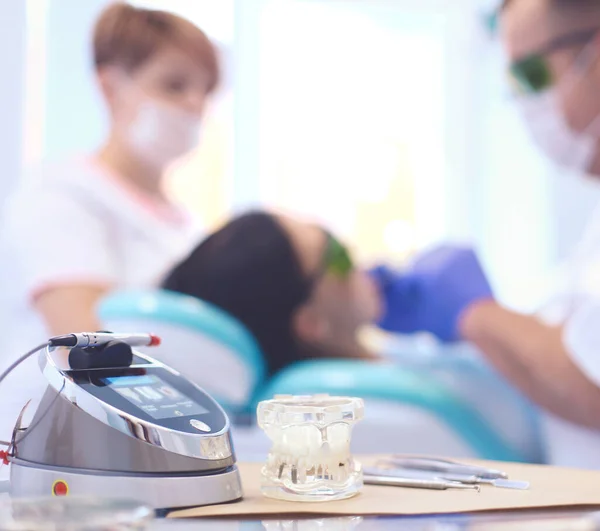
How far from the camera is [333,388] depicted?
4.05 ft

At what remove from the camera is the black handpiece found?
47cm

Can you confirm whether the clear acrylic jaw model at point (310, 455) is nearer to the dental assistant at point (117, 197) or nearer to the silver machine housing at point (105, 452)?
the silver machine housing at point (105, 452)

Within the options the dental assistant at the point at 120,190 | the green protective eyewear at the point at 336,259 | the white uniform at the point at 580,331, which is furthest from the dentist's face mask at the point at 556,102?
the dental assistant at the point at 120,190

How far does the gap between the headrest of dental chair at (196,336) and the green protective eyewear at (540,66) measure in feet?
2.78

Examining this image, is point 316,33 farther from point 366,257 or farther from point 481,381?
point 481,381

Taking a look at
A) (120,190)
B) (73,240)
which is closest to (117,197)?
(120,190)

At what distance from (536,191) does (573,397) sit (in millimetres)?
1360

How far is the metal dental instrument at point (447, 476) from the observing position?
1.72 ft

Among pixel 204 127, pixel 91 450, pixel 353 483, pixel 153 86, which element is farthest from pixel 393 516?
pixel 204 127

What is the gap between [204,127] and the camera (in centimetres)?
192

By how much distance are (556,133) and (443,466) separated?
3.99ft

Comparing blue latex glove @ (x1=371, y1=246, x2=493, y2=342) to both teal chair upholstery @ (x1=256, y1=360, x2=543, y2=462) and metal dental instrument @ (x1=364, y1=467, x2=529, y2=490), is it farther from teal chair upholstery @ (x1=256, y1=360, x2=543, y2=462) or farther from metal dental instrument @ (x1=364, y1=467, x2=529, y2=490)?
metal dental instrument @ (x1=364, y1=467, x2=529, y2=490)

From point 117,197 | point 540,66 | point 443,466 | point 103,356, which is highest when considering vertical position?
point 540,66

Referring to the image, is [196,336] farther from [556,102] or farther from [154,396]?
[556,102]
